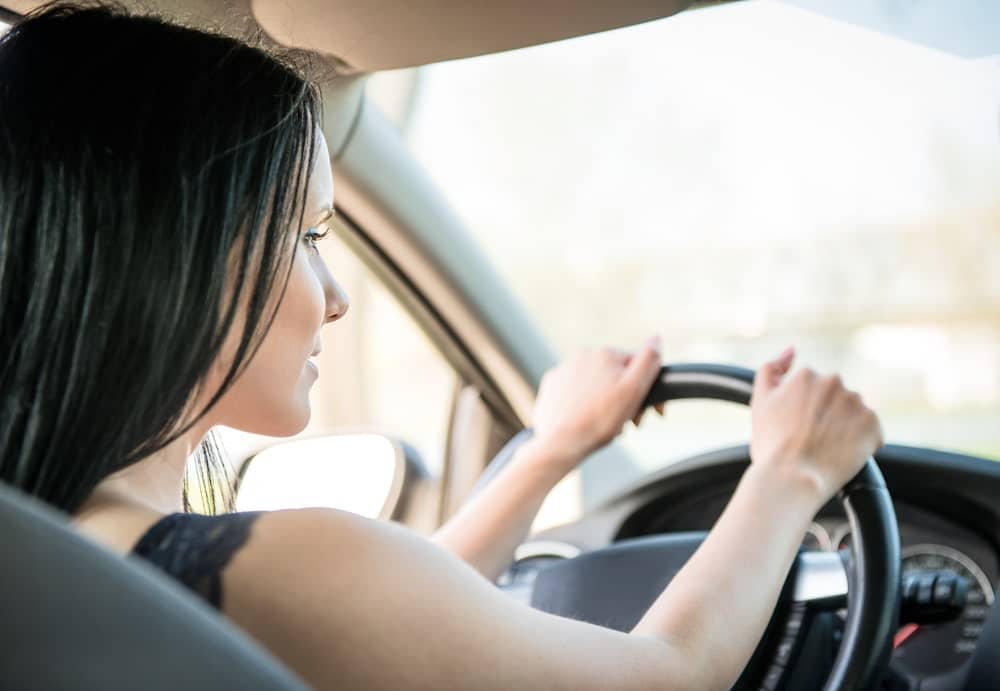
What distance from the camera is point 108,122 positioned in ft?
3.08

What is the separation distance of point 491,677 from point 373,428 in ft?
4.41

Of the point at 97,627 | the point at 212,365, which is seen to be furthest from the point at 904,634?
the point at 97,627

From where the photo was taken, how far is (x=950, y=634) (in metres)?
1.50

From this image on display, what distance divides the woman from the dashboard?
19.2 inches

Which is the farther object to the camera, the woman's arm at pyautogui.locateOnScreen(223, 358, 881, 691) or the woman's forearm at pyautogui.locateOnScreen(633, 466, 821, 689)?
the woman's forearm at pyautogui.locateOnScreen(633, 466, 821, 689)

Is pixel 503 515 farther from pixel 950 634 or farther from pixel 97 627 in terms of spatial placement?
pixel 97 627

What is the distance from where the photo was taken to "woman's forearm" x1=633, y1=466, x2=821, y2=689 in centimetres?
100

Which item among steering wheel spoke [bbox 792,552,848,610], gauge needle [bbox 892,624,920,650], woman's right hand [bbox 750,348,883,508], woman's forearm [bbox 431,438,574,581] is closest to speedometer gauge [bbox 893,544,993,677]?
gauge needle [bbox 892,624,920,650]

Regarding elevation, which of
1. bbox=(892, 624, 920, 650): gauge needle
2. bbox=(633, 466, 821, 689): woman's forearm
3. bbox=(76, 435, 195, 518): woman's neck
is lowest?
bbox=(76, 435, 195, 518): woman's neck

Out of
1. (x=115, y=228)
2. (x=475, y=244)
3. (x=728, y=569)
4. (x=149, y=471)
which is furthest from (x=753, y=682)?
(x=475, y=244)

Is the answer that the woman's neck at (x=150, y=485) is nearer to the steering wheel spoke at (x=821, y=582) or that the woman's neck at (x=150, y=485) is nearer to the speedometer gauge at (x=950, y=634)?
the steering wheel spoke at (x=821, y=582)

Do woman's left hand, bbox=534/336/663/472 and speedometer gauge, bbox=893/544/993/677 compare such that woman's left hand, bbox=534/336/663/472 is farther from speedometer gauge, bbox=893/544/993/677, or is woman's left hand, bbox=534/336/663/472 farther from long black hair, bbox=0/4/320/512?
long black hair, bbox=0/4/320/512

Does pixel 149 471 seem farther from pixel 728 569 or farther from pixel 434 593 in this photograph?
pixel 728 569

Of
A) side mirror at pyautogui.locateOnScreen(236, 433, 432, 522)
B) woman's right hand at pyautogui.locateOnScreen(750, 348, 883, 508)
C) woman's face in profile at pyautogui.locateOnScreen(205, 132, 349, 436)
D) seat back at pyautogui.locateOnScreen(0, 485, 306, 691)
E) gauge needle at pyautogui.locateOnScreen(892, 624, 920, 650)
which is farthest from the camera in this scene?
side mirror at pyautogui.locateOnScreen(236, 433, 432, 522)
